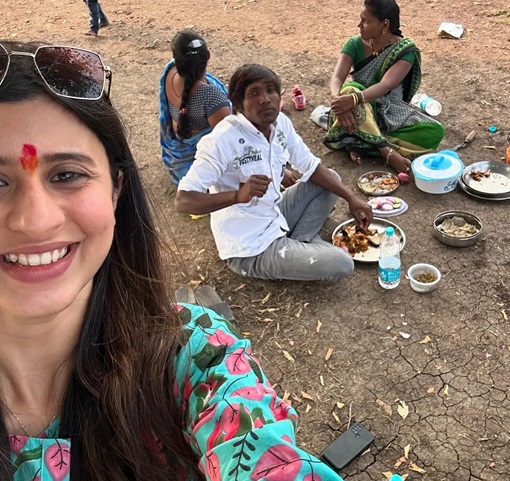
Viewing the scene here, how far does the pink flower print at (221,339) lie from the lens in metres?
1.59

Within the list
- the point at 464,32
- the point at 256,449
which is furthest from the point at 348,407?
the point at 464,32

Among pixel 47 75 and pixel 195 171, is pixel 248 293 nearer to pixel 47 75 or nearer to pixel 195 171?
pixel 195 171

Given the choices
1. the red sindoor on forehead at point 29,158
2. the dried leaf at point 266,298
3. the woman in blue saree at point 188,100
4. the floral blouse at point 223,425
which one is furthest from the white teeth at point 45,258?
the woman in blue saree at point 188,100

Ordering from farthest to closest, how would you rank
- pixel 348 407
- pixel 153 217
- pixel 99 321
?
pixel 348 407 < pixel 153 217 < pixel 99 321

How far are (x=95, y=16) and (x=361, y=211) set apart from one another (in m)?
5.85

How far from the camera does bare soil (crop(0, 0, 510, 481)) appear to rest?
10.0 feet

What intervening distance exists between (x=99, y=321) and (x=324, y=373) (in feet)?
6.75

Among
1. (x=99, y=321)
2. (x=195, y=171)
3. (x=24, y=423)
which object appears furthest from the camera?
(x=195, y=171)

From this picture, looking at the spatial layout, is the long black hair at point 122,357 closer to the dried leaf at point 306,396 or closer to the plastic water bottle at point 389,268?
the dried leaf at point 306,396

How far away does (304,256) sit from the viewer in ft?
13.2

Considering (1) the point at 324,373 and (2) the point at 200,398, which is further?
(1) the point at 324,373

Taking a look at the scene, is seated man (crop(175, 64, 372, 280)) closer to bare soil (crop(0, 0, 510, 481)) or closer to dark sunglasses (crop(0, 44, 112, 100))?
bare soil (crop(0, 0, 510, 481))

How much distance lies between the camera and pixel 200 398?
1.51 m

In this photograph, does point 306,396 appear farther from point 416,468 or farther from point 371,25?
point 371,25
